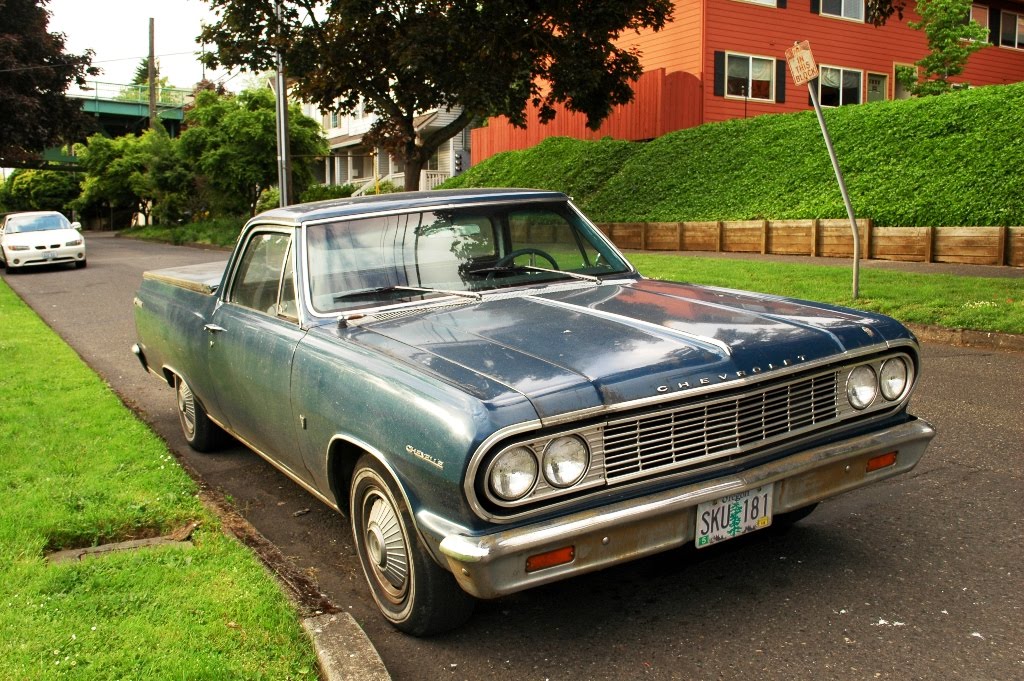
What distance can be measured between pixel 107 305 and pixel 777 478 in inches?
542

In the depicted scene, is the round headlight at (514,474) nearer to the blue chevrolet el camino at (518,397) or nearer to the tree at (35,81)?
the blue chevrolet el camino at (518,397)

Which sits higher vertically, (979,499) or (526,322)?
(526,322)

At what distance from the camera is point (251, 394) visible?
15.0ft

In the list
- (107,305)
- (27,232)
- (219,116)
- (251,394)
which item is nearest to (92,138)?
(219,116)

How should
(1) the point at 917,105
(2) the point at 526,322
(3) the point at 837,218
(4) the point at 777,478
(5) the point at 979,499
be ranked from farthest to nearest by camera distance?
1. (1) the point at 917,105
2. (3) the point at 837,218
3. (5) the point at 979,499
4. (2) the point at 526,322
5. (4) the point at 777,478

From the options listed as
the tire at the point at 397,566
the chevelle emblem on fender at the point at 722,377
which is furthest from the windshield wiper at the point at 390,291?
the chevelle emblem on fender at the point at 722,377

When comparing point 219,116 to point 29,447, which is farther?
point 219,116

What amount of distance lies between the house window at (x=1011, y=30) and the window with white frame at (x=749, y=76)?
10936 millimetres

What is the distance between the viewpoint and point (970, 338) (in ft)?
29.7

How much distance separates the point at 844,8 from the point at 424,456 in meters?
30.1

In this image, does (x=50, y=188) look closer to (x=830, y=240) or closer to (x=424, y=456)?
(x=830, y=240)

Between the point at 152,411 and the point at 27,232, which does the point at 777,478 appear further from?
the point at 27,232

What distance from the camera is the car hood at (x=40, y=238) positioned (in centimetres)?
2178

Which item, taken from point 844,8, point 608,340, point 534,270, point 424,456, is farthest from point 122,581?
point 844,8
